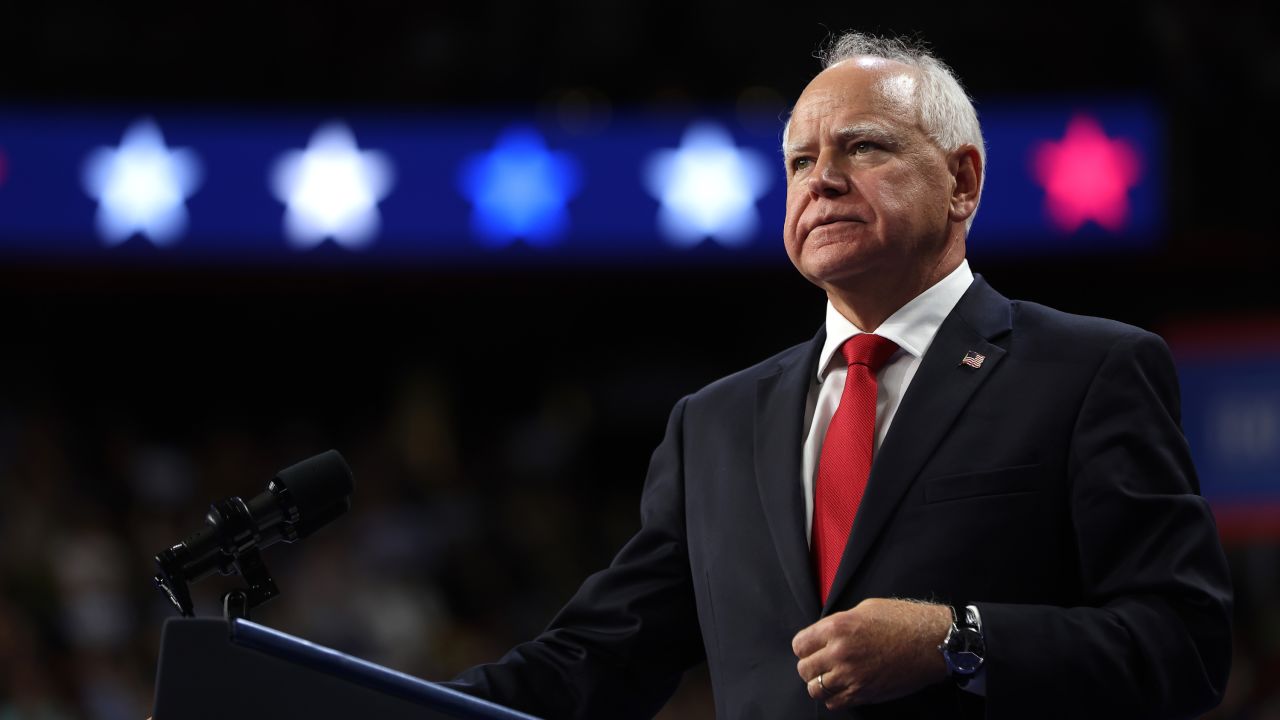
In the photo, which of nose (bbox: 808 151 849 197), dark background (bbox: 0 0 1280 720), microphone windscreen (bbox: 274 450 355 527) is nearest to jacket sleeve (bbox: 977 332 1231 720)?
nose (bbox: 808 151 849 197)

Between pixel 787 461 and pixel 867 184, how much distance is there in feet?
1.11

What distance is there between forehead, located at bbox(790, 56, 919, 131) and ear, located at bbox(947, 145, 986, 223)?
3.5 inches

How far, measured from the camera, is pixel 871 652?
1.50 meters

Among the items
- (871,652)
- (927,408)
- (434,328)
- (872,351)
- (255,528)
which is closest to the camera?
(871,652)

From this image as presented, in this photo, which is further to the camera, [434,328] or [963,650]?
[434,328]

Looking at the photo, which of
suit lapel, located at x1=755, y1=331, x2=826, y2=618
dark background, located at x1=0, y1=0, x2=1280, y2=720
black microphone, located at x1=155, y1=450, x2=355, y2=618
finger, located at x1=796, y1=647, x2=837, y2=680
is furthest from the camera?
dark background, located at x1=0, y1=0, x2=1280, y2=720

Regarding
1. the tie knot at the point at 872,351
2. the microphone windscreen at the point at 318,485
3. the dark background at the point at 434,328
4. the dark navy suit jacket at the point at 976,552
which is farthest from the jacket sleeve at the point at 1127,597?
the dark background at the point at 434,328

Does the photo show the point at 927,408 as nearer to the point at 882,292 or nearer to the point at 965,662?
the point at 882,292

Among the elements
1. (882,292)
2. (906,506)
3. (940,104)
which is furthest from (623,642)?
(940,104)

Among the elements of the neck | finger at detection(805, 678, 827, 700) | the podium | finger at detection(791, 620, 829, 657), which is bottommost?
finger at detection(805, 678, 827, 700)

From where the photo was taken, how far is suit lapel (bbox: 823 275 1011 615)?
66.7 inches

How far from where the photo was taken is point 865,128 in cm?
186

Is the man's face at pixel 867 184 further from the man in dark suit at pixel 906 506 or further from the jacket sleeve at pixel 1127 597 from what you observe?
the jacket sleeve at pixel 1127 597

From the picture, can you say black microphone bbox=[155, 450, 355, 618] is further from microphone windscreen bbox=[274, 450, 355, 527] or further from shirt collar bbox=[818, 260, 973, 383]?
shirt collar bbox=[818, 260, 973, 383]
